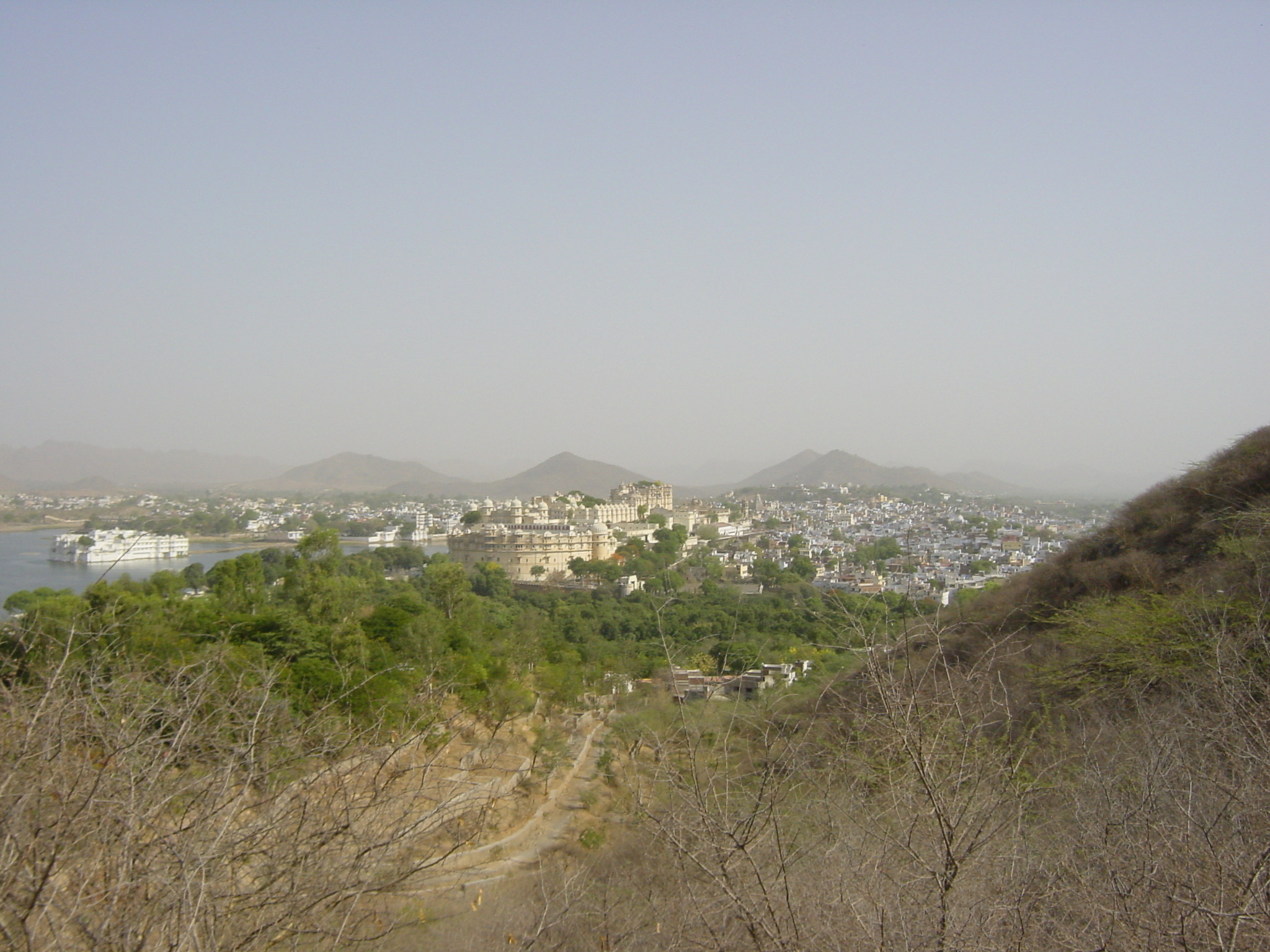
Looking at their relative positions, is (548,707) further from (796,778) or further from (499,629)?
(796,778)

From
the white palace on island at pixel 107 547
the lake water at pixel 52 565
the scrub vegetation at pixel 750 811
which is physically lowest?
the lake water at pixel 52 565

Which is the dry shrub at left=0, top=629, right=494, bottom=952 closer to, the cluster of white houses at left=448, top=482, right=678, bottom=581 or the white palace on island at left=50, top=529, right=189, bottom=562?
the white palace on island at left=50, top=529, right=189, bottom=562

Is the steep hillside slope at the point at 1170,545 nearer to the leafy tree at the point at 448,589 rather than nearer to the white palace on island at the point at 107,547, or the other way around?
the leafy tree at the point at 448,589

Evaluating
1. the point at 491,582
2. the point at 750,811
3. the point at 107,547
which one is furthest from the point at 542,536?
the point at 750,811

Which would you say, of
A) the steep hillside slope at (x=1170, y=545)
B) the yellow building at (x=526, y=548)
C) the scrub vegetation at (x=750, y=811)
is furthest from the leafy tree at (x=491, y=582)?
the scrub vegetation at (x=750, y=811)

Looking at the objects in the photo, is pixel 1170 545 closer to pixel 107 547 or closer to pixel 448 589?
pixel 448 589

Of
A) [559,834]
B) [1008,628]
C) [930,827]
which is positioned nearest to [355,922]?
[930,827]
